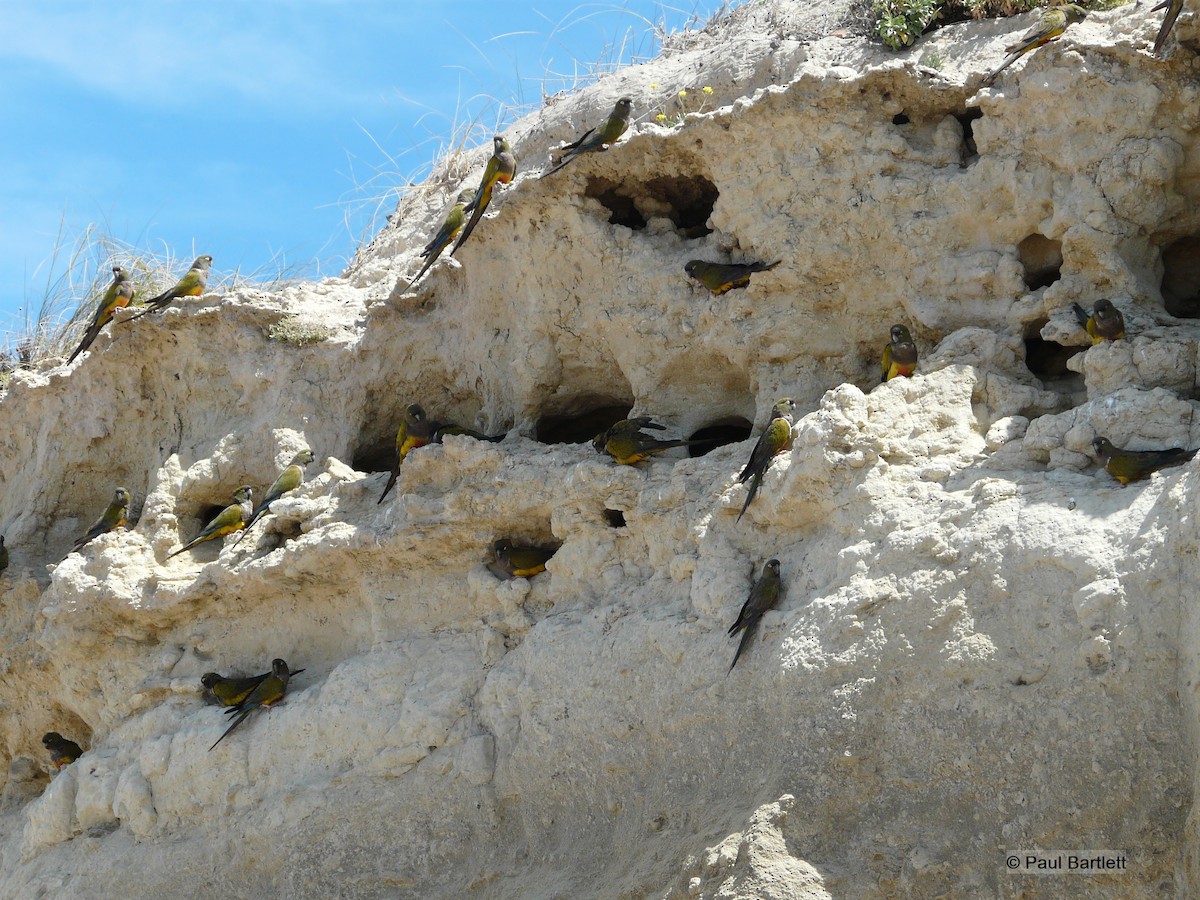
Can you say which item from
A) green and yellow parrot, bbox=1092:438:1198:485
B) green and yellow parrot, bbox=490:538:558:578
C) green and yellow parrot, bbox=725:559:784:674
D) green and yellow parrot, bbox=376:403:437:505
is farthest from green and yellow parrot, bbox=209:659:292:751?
green and yellow parrot, bbox=1092:438:1198:485

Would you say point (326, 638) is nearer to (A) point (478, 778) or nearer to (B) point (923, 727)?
(A) point (478, 778)

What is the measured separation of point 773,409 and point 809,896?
2.24 meters

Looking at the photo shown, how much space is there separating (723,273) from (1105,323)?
1773 mm

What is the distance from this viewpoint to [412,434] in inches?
272

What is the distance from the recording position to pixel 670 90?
289 inches

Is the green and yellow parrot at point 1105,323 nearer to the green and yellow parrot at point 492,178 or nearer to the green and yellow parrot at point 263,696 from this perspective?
the green and yellow parrot at point 492,178

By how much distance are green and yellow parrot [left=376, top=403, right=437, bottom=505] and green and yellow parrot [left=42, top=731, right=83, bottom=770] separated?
2592 mm

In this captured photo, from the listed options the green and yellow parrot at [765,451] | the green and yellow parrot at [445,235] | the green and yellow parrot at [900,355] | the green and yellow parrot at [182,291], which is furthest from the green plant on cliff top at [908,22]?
the green and yellow parrot at [182,291]

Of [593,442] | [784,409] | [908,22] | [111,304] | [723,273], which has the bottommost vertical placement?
[784,409]

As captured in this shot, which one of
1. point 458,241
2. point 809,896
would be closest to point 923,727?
point 809,896

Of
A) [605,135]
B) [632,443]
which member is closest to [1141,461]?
[632,443]

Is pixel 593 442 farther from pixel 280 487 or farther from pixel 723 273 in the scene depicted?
pixel 280 487

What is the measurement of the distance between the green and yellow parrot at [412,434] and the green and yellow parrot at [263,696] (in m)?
1.00

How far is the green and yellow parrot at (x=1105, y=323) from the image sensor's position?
5.43 m
